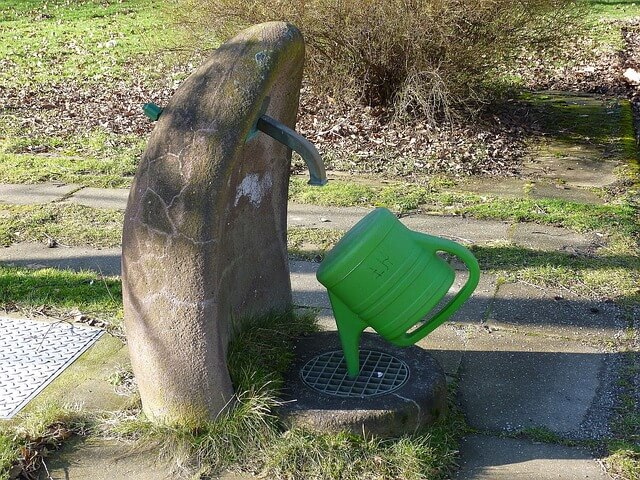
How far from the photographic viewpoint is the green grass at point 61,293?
4.73m

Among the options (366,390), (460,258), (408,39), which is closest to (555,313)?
(460,258)

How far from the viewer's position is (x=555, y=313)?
15.4 feet

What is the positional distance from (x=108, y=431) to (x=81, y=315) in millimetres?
1310

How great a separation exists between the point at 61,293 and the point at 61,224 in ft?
4.33

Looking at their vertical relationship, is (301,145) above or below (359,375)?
above

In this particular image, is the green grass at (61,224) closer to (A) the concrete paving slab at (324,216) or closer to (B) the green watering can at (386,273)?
(A) the concrete paving slab at (324,216)

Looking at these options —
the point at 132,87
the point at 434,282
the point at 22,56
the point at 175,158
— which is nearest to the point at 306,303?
the point at 434,282

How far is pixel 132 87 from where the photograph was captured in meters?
11.0

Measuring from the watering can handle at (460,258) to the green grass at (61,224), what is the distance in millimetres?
2840

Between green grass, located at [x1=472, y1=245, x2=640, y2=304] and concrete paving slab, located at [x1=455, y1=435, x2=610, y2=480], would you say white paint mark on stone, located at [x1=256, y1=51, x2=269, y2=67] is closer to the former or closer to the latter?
concrete paving slab, located at [x1=455, y1=435, x2=610, y2=480]

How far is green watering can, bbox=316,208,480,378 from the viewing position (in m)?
3.33

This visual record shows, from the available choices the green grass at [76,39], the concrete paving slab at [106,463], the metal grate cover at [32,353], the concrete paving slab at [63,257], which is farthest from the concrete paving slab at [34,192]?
the green grass at [76,39]

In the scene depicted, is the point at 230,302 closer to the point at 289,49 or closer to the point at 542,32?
the point at 289,49

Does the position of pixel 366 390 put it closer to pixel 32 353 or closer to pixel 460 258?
pixel 460 258
